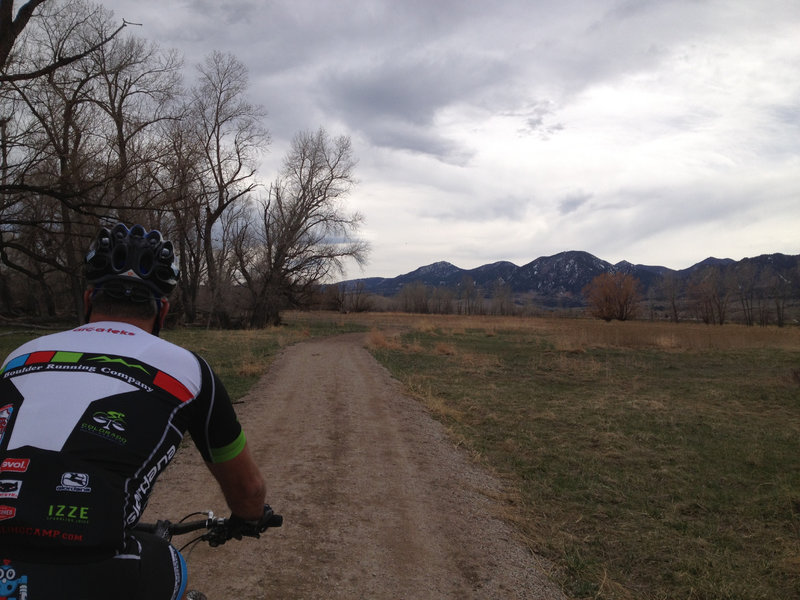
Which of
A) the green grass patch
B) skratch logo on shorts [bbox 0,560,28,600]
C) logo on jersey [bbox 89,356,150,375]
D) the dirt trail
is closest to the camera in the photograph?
skratch logo on shorts [bbox 0,560,28,600]

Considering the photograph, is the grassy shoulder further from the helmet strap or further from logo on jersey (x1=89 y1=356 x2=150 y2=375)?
logo on jersey (x1=89 y1=356 x2=150 y2=375)

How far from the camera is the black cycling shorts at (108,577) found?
4.11 feet

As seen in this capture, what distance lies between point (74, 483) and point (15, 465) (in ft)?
0.53

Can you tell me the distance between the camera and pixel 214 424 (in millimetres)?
1794

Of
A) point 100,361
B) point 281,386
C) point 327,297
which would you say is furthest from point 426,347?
point 327,297

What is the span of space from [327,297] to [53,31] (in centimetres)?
6130

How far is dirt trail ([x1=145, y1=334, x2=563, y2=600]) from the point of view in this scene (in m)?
3.83

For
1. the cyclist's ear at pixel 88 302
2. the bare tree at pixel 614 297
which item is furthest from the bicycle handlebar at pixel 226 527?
the bare tree at pixel 614 297

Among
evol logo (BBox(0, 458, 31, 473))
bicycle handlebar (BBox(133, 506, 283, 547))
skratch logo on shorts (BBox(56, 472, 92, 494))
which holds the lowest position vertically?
bicycle handlebar (BBox(133, 506, 283, 547))

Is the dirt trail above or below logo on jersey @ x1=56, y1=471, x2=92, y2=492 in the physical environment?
below

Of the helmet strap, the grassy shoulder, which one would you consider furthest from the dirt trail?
the helmet strap

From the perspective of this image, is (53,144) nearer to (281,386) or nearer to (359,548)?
(281,386)

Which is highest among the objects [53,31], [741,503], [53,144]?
[53,31]

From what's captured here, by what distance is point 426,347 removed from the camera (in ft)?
83.1
